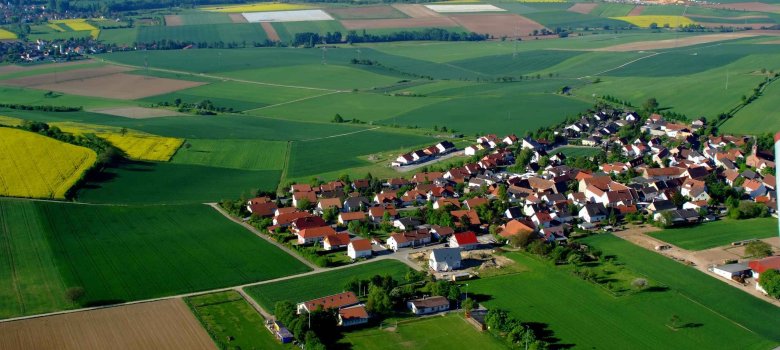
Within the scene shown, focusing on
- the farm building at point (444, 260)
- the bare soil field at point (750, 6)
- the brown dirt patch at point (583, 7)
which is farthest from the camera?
the brown dirt patch at point (583, 7)

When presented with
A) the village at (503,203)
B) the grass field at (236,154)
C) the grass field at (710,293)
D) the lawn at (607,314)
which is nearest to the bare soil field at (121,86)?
the grass field at (236,154)

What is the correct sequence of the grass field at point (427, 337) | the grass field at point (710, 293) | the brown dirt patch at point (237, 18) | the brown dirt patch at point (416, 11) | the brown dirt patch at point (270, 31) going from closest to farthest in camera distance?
the grass field at point (427, 337) < the grass field at point (710, 293) < the brown dirt patch at point (270, 31) < the brown dirt patch at point (237, 18) < the brown dirt patch at point (416, 11)

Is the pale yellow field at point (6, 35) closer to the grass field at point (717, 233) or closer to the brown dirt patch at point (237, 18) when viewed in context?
the brown dirt patch at point (237, 18)

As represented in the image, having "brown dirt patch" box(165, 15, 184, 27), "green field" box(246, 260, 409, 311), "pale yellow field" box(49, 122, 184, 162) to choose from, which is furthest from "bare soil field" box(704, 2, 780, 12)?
"green field" box(246, 260, 409, 311)

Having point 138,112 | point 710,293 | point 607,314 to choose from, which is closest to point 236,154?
point 138,112

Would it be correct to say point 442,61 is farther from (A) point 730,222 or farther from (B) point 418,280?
(B) point 418,280

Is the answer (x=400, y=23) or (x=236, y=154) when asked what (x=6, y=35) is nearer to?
(x=400, y=23)

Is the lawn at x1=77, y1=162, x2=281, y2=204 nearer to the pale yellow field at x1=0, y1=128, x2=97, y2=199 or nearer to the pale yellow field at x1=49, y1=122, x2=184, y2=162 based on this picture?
the pale yellow field at x1=0, y1=128, x2=97, y2=199
